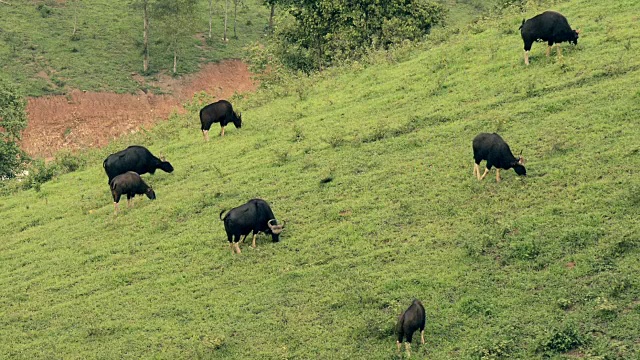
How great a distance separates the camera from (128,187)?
974 inches

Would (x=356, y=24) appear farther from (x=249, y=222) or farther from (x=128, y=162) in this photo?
(x=249, y=222)

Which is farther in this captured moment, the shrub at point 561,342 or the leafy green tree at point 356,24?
the leafy green tree at point 356,24

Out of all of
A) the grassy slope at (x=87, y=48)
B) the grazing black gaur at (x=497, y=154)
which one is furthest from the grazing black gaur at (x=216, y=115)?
the grassy slope at (x=87, y=48)

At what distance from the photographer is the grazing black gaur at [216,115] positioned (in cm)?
2969

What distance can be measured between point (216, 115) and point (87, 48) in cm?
3668

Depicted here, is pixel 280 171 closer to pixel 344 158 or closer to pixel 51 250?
pixel 344 158

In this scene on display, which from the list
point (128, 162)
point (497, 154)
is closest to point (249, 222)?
point (497, 154)

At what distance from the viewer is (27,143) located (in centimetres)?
5234

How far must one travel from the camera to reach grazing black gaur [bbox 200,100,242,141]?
97.4ft

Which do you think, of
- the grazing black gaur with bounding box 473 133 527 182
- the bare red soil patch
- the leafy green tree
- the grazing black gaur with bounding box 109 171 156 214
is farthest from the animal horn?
the bare red soil patch

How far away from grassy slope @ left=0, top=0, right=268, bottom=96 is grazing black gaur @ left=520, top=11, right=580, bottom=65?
1500 inches

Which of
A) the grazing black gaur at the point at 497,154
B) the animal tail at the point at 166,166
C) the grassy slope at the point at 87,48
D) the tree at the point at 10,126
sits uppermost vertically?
the grazing black gaur at the point at 497,154

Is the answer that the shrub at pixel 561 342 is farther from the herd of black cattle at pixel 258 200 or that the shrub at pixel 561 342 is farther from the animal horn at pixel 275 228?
the animal horn at pixel 275 228

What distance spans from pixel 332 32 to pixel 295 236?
23533 millimetres
